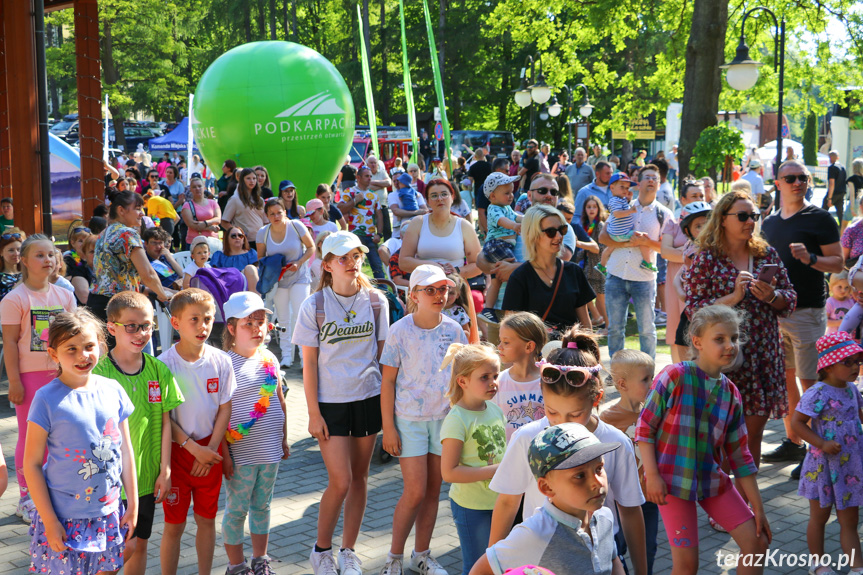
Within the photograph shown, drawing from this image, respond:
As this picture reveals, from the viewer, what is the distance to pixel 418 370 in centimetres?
495

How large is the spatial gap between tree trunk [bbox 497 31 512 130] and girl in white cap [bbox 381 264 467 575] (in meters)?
47.0

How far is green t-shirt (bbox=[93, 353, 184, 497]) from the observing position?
443cm

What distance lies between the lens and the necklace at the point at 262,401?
4.87 m

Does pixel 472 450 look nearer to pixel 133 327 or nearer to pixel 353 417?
pixel 353 417

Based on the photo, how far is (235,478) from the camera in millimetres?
4879

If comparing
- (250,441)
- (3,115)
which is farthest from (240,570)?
(3,115)

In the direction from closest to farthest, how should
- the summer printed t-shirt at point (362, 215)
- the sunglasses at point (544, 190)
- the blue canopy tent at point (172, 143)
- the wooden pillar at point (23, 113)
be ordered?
the sunglasses at point (544, 190)
the wooden pillar at point (23, 113)
the summer printed t-shirt at point (362, 215)
the blue canopy tent at point (172, 143)

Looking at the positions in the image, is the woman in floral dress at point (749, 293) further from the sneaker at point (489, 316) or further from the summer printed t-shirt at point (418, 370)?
the summer printed t-shirt at point (418, 370)

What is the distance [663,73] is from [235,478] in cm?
2323

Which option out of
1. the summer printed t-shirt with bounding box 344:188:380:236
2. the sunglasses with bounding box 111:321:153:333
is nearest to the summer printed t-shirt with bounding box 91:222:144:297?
the sunglasses with bounding box 111:321:153:333

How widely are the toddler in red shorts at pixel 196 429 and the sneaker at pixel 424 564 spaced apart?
3.75 feet

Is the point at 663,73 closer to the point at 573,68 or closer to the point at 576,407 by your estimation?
the point at 573,68

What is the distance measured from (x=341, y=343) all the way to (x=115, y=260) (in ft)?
10.1

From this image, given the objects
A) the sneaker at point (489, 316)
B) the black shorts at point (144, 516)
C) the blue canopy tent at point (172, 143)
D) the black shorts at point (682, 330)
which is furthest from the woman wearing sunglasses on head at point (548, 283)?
the blue canopy tent at point (172, 143)
